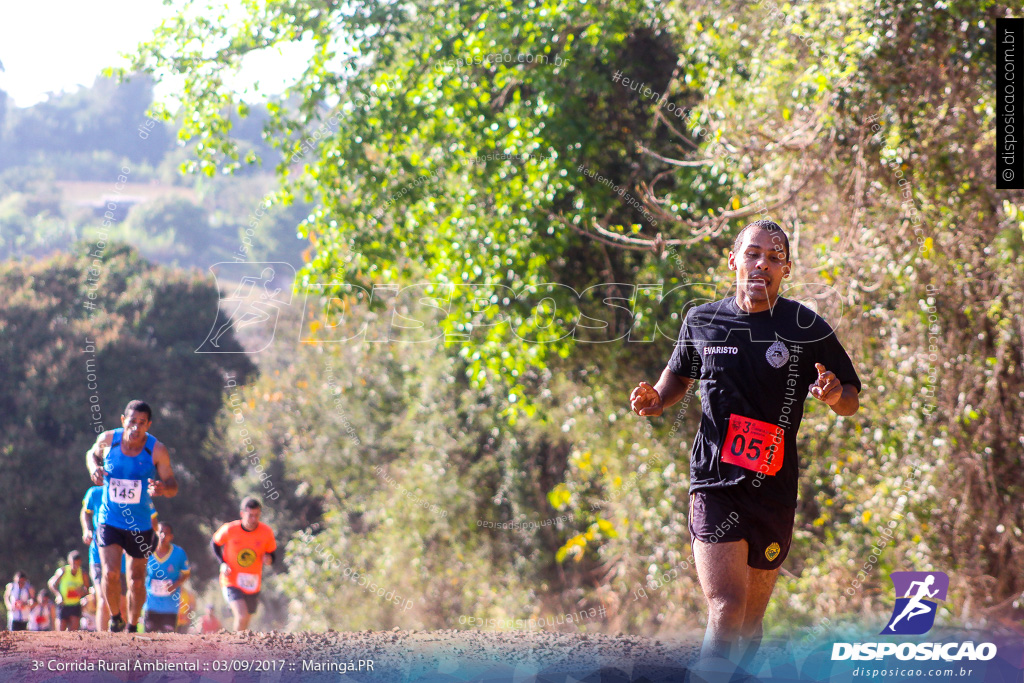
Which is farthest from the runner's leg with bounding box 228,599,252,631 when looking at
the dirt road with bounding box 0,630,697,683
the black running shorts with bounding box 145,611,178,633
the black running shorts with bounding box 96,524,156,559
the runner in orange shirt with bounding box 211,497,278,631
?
the dirt road with bounding box 0,630,697,683

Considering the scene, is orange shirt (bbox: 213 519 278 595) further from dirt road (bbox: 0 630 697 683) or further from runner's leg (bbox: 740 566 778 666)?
runner's leg (bbox: 740 566 778 666)

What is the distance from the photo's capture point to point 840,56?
5629 mm

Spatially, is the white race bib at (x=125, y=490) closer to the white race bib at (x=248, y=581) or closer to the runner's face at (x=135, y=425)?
the runner's face at (x=135, y=425)

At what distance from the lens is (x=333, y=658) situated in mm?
3779

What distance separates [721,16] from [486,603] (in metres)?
7.63

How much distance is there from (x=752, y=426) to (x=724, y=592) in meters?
0.57

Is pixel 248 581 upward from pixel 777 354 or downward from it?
downward

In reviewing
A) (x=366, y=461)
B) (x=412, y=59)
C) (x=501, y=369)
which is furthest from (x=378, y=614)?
(x=412, y=59)

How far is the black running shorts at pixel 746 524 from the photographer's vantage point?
2.91 meters

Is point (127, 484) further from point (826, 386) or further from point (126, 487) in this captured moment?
point (826, 386)

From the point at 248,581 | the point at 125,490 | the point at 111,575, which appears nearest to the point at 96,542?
the point at 111,575

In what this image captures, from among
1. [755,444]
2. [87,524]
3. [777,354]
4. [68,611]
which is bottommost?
[68,611]

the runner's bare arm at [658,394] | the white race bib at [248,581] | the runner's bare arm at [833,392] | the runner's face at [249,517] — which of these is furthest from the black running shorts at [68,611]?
the runner's bare arm at [833,392]

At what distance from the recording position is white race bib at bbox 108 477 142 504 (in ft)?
14.8
